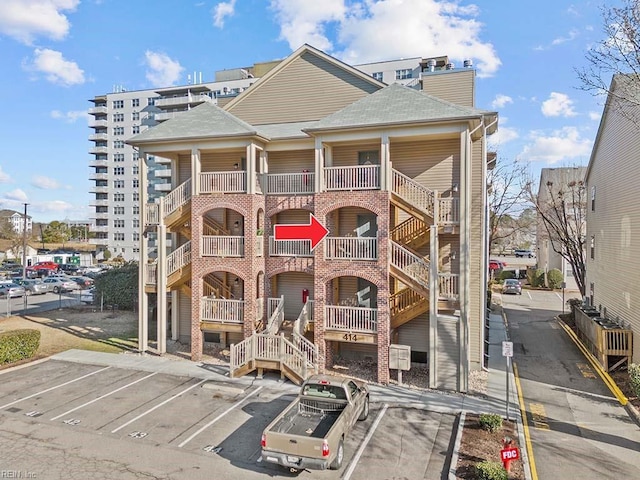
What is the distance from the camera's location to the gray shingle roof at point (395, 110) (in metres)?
15.6

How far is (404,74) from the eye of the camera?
61.0 m

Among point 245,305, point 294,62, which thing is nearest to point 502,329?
point 245,305

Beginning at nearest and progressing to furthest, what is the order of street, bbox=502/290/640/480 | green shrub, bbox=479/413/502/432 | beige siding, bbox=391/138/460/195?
street, bbox=502/290/640/480 → green shrub, bbox=479/413/502/432 → beige siding, bbox=391/138/460/195

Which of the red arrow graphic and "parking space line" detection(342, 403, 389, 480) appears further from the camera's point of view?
the red arrow graphic

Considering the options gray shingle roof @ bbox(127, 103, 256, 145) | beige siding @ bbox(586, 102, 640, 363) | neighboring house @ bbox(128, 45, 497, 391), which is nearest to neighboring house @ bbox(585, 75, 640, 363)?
beige siding @ bbox(586, 102, 640, 363)

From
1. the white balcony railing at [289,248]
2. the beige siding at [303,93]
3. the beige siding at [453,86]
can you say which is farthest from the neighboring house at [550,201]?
the white balcony railing at [289,248]

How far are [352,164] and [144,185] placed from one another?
980 centimetres

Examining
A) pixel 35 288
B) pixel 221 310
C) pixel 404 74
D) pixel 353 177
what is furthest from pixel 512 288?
pixel 35 288

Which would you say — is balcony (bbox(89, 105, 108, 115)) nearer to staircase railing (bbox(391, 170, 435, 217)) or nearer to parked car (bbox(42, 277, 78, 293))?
parked car (bbox(42, 277, 78, 293))

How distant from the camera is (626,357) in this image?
1716 cm

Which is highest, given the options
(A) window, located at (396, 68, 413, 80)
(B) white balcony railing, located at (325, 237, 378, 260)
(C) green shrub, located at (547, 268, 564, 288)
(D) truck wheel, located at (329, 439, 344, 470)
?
(A) window, located at (396, 68, 413, 80)

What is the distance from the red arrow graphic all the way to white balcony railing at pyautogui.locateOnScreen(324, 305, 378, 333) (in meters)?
2.87

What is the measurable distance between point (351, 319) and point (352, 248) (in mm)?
2794

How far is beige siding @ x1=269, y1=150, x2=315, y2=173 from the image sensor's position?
19.6 meters
